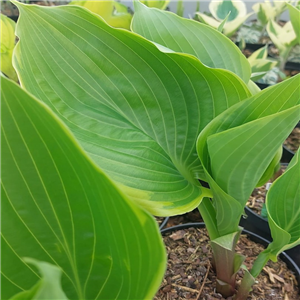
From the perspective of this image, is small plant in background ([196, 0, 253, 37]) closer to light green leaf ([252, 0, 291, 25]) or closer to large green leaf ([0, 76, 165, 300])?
light green leaf ([252, 0, 291, 25])

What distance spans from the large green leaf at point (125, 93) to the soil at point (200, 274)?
21 centimetres

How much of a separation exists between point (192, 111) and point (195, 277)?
310mm

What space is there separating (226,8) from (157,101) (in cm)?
116

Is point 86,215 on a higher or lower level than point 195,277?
higher

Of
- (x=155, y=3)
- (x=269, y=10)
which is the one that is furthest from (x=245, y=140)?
(x=269, y=10)

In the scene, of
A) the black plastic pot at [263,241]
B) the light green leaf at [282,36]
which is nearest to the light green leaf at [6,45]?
the black plastic pot at [263,241]

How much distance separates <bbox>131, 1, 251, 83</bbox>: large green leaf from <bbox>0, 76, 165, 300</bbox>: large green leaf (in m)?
0.27

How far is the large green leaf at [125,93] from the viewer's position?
37cm

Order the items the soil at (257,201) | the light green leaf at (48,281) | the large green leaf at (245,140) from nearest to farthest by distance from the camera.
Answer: the light green leaf at (48,281) → the large green leaf at (245,140) → the soil at (257,201)

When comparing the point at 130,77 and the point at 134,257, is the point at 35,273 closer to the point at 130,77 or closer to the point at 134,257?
the point at 134,257

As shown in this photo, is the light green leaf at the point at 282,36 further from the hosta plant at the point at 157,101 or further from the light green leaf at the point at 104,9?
the hosta plant at the point at 157,101

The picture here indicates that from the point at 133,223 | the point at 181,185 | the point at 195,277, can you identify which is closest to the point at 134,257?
the point at 133,223

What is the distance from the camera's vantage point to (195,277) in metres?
0.56

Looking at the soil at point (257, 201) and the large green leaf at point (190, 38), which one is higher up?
the large green leaf at point (190, 38)
